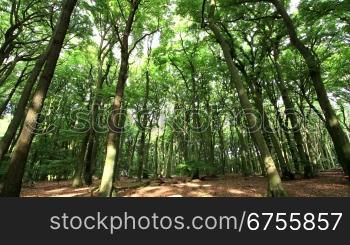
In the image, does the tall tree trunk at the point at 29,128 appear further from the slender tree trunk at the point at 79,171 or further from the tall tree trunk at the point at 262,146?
the slender tree trunk at the point at 79,171

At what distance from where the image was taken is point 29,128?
5.75 meters

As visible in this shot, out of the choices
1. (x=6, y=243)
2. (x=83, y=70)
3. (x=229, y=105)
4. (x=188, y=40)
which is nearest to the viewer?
(x=6, y=243)

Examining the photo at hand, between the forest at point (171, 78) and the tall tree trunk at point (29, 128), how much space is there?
1.0 inches

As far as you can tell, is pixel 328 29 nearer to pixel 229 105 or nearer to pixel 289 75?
pixel 289 75

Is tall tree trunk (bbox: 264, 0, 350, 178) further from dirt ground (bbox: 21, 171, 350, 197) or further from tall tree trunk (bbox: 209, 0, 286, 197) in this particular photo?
tall tree trunk (bbox: 209, 0, 286, 197)

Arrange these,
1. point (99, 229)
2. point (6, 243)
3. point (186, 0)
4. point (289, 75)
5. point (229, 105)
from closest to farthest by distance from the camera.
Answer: point (6, 243)
point (99, 229)
point (186, 0)
point (289, 75)
point (229, 105)

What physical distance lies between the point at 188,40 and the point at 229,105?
9.52m

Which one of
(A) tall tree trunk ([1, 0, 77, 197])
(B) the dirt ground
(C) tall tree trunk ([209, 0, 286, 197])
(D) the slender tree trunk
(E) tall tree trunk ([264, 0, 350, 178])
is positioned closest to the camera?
(A) tall tree trunk ([1, 0, 77, 197])

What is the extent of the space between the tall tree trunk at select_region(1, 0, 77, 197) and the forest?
0.02 metres

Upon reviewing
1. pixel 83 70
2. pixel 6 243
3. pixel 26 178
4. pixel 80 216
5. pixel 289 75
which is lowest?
pixel 6 243

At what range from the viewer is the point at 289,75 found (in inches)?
691

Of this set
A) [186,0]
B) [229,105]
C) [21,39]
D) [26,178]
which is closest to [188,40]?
[186,0]

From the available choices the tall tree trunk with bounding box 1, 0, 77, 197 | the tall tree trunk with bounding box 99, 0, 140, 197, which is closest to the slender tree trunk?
the tall tree trunk with bounding box 99, 0, 140, 197

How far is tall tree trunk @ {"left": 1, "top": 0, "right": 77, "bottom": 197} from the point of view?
5.42 m
